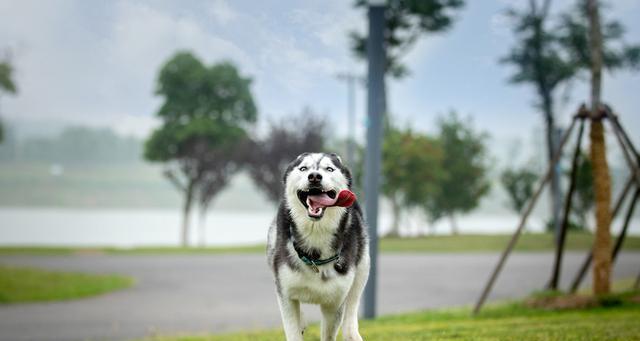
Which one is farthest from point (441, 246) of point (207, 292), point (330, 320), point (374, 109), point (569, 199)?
point (330, 320)

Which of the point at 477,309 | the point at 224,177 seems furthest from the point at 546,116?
the point at 477,309

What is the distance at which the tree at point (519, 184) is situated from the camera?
46094mm

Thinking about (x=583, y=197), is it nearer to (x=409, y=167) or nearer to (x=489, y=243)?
(x=489, y=243)

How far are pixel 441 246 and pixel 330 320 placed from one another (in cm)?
3482

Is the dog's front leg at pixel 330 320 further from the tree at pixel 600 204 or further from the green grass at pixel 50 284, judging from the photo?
the green grass at pixel 50 284

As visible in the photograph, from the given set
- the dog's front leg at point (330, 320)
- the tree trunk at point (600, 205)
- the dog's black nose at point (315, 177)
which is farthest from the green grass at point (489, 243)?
the dog's black nose at point (315, 177)

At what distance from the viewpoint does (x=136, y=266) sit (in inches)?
977

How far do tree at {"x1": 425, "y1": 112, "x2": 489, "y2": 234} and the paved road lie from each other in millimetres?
19915

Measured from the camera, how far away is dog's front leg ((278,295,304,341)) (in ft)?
13.4

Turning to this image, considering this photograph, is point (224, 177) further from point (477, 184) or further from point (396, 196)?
point (477, 184)

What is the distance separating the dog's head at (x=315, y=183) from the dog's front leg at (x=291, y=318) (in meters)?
0.68

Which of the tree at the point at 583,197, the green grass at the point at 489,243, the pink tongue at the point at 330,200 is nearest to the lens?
the pink tongue at the point at 330,200

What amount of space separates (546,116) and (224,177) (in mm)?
20792

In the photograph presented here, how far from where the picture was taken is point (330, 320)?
417cm
